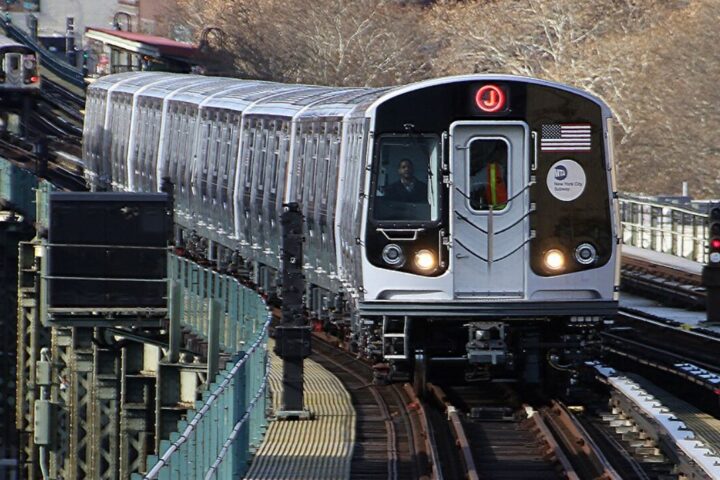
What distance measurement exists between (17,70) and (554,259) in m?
47.5

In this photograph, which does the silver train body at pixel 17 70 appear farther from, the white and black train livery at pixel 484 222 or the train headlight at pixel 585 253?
the train headlight at pixel 585 253

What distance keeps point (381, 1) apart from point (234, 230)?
49844mm

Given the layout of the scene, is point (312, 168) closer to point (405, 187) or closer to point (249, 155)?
point (405, 187)

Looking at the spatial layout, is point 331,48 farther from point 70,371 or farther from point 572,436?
point 572,436

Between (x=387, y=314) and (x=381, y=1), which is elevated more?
(x=381, y=1)

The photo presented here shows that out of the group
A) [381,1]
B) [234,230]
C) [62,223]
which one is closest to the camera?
[62,223]

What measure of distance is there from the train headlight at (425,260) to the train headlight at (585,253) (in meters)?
1.29

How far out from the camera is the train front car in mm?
17438

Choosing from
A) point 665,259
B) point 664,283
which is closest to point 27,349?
point 665,259

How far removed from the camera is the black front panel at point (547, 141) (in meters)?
17.5

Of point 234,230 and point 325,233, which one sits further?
point 234,230

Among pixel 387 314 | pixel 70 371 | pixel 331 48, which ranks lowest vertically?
pixel 70 371

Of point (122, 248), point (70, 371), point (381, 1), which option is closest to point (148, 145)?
point (70, 371)

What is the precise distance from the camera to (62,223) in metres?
24.3
